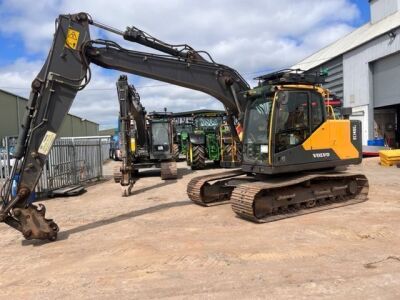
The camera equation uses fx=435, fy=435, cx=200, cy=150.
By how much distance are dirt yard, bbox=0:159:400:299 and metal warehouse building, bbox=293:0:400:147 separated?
1640 centimetres

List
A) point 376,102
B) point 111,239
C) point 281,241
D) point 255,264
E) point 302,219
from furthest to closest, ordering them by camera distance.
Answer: point 376,102, point 302,219, point 111,239, point 281,241, point 255,264

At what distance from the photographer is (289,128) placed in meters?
8.95

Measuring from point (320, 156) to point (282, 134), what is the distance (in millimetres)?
1213

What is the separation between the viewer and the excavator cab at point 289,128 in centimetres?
879

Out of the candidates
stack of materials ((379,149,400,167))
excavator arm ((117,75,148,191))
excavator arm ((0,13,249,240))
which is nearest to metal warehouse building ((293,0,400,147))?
stack of materials ((379,149,400,167))

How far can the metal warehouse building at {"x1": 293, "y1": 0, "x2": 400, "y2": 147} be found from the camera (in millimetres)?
24141

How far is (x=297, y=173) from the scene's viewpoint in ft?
31.3

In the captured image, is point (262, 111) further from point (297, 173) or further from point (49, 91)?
point (49, 91)

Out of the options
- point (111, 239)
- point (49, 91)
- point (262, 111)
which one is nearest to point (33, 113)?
point (49, 91)

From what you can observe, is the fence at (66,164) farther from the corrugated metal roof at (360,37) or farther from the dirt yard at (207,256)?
the corrugated metal roof at (360,37)

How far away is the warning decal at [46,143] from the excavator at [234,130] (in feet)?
0.06

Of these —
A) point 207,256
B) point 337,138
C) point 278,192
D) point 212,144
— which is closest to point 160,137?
point 212,144

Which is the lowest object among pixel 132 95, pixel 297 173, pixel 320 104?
pixel 297 173

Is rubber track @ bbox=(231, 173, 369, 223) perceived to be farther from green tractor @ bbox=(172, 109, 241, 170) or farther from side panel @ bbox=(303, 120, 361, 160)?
green tractor @ bbox=(172, 109, 241, 170)
